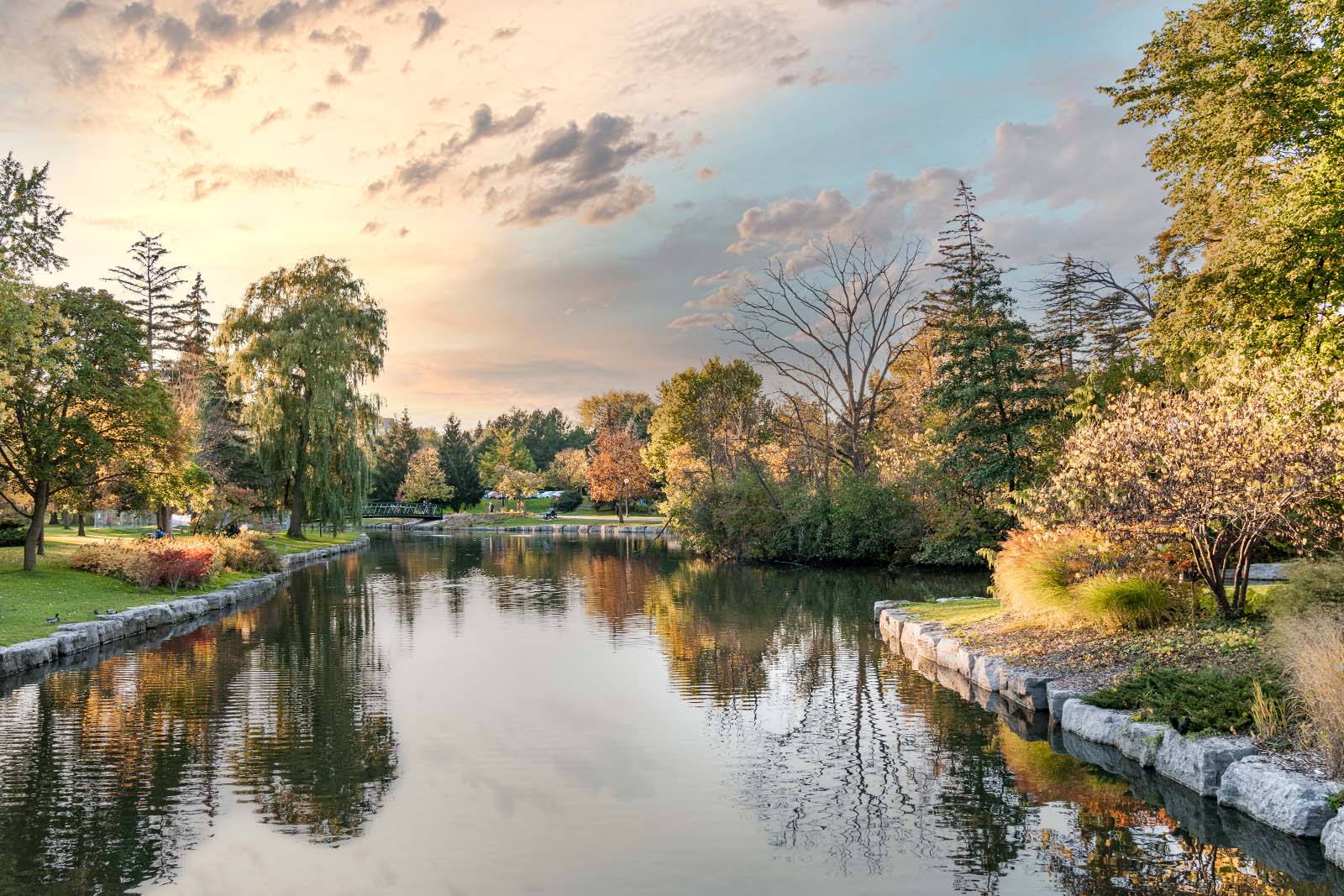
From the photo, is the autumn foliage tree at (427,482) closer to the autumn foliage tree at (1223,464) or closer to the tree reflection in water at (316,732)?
the tree reflection in water at (316,732)

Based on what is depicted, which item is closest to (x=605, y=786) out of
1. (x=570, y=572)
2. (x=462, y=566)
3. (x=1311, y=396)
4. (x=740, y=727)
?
(x=740, y=727)

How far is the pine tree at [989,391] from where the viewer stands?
27.1 metres

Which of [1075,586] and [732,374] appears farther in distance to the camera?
[732,374]

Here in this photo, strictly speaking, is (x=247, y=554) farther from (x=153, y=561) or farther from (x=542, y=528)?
(x=542, y=528)

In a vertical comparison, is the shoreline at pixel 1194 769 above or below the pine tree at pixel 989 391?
below

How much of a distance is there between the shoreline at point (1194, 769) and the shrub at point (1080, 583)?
1.55 metres

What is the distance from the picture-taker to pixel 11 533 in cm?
2784

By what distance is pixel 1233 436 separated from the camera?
36.6 ft

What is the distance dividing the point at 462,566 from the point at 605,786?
26727 mm

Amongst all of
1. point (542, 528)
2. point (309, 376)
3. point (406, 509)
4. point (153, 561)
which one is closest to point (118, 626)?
point (153, 561)

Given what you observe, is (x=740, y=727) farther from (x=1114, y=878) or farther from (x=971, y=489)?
(x=971, y=489)

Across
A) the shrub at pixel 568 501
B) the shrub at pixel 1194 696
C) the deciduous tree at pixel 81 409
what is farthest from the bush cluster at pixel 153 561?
the shrub at pixel 568 501

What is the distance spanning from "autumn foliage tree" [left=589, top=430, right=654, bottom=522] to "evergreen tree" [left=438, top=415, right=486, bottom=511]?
37.5 feet

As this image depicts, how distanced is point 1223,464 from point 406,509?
2948 inches
